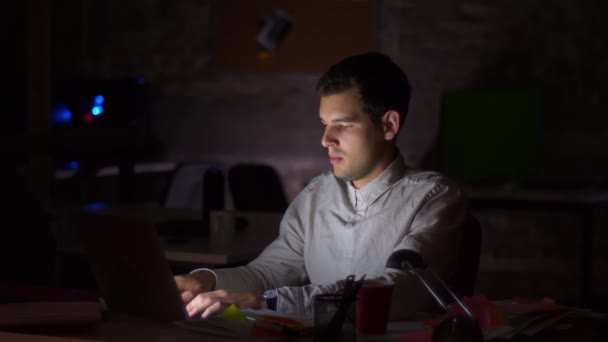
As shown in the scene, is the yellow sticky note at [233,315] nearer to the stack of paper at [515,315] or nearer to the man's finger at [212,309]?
the man's finger at [212,309]

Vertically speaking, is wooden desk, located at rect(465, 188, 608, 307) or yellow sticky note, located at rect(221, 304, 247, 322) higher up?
yellow sticky note, located at rect(221, 304, 247, 322)

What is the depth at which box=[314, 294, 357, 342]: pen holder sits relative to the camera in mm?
1675

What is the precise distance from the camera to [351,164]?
2.39 meters

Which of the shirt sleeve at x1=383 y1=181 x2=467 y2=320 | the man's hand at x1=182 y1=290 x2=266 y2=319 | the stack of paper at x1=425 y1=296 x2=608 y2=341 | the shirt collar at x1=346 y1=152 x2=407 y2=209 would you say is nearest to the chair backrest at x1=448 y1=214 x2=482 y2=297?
the shirt sleeve at x1=383 y1=181 x2=467 y2=320

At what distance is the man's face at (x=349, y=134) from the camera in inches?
93.6

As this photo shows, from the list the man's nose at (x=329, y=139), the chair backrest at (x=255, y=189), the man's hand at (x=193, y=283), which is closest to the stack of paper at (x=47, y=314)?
the man's hand at (x=193, y=283)

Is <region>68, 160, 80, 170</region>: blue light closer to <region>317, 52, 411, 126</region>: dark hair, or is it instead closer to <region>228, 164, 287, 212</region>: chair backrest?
<region>228, 164, 287, 212</region>: chair backrest

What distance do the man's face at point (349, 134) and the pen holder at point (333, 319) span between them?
0.72m

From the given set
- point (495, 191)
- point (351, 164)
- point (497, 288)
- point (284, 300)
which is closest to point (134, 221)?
point (284, 300)

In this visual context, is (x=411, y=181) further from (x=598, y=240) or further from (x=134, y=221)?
(x=598, y=240)

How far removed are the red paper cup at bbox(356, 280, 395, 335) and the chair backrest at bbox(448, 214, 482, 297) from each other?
0.56 m

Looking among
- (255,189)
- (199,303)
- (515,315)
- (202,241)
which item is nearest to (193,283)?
(199,303)

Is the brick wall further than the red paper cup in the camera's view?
Yes

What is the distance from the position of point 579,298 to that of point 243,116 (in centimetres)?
277
